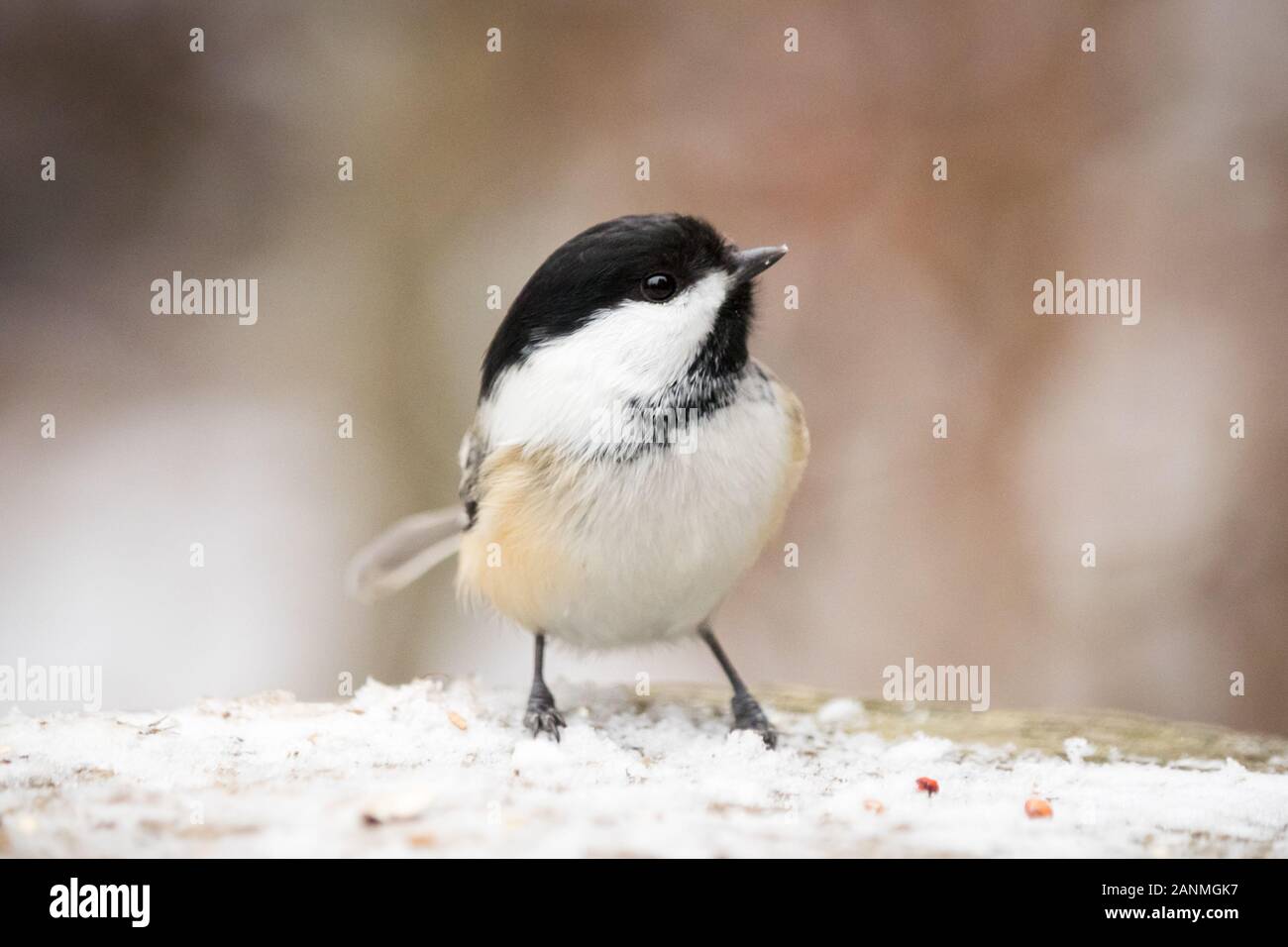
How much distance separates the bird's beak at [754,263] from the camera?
1.68 meters

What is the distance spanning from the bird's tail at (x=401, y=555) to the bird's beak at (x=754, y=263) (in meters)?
0.85

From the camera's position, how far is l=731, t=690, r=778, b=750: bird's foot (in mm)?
1805

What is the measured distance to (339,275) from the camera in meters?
3.28

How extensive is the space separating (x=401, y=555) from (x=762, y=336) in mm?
1079

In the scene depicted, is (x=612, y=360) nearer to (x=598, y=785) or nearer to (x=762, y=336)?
Result: (x=598, y=785)

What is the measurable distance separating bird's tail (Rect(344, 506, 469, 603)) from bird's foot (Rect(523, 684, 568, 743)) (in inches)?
20.1

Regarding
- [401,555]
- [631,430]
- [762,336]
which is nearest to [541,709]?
[631,430]

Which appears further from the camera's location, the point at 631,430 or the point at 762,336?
the point at 762,336

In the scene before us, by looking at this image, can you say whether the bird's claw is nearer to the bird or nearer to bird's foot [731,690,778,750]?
the bird

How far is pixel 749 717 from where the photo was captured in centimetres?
185

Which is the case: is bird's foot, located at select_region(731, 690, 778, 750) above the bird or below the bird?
below

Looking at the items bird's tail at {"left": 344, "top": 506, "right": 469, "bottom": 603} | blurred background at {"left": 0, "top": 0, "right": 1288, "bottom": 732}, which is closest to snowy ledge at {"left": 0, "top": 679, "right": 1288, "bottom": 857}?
bird's tail at {"left": 344, "top": 506, "right": 469, "bottom": 603}
